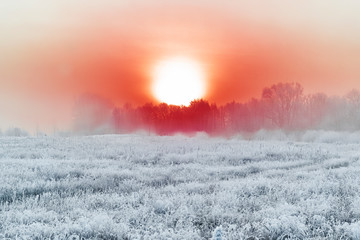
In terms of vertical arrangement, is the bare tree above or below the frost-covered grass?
above

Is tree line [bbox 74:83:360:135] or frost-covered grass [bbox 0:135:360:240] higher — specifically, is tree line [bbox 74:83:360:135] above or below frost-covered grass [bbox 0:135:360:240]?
above

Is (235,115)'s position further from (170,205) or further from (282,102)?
(170,205)

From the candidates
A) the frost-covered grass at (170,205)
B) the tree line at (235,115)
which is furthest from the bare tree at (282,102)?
the frost-covered grass at (170,205)

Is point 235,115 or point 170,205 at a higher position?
point 235,115

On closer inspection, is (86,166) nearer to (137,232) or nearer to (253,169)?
(253,169)

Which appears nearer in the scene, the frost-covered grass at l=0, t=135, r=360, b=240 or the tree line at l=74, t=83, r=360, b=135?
the frost-covered grass at l=0, t=135, r=360, b=240

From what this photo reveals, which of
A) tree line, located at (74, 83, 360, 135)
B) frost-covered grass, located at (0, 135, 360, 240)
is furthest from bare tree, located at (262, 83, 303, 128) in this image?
frost-covered grass, located at (0, 135, 360, 240)

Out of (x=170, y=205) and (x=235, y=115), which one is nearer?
(x=170, y=205)

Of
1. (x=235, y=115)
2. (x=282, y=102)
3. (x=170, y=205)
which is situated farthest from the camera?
(x=235, y=115)

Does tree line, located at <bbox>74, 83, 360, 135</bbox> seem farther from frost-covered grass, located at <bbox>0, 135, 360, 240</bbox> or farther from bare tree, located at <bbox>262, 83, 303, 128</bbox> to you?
frost-covered grass, located at <bbox>0, 135, 360, 240</bbox>

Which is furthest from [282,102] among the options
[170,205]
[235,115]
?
[170,205]

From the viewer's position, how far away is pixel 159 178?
11.6m

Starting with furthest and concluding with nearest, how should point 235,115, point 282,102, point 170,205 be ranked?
point 235,115 → point 282,102 → point 170,205

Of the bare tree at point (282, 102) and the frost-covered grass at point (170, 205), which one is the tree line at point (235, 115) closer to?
the bare tree at point (282, 102)
